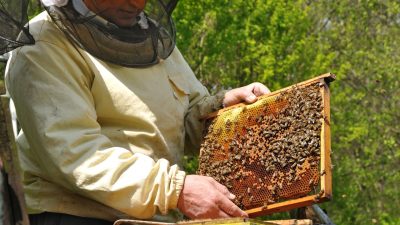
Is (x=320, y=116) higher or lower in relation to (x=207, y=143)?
higher

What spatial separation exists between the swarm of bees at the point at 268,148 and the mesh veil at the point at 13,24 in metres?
1.12

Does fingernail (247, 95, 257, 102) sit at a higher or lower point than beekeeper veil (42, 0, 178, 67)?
lower

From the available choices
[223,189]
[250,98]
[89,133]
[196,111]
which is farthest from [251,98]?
[89,133]

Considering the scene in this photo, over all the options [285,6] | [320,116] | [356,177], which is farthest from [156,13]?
[356,177]

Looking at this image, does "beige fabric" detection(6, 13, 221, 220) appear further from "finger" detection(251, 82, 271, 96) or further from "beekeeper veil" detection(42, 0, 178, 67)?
"finger" detection(251, 82, 271, 96)

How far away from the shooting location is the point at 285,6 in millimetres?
13859

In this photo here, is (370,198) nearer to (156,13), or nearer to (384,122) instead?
(384,122)

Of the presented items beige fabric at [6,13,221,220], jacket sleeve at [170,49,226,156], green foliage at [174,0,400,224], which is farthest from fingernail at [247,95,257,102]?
green foliage at [174,0,400,224]

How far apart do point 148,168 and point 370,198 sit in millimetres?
16623

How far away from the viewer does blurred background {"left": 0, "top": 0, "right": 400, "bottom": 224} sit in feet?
40.9

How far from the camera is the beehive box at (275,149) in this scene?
3326 mm

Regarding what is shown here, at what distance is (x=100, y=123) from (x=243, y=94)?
2.68 ft

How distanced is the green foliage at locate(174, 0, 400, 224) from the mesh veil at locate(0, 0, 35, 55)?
829cm

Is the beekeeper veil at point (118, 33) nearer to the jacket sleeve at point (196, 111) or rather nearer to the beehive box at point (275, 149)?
the jacket sleeve at point (196, 111)
